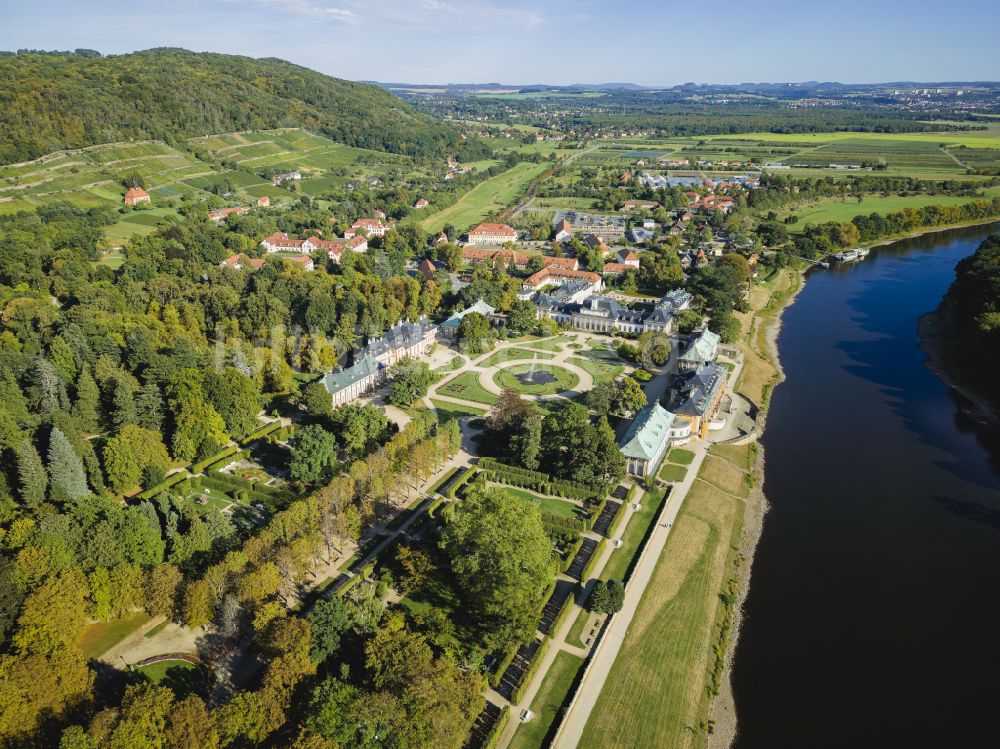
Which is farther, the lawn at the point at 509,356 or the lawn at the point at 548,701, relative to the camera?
the lawn at the point at 509,356

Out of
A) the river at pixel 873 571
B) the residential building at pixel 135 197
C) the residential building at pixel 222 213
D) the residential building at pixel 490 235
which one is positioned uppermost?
the residential building at pixel 135 197

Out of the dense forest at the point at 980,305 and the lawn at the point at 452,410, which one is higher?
the dense forest at the point at 980,305

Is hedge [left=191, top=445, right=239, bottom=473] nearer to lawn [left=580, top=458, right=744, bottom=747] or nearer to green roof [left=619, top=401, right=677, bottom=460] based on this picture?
green roof [left=619, top=401, right=677, bottom=460]

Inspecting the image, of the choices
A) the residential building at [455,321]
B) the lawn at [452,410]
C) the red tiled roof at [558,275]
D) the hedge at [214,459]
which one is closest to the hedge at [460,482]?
the lawn at [452,410]

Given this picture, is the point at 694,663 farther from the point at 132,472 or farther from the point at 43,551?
the point at 132,472

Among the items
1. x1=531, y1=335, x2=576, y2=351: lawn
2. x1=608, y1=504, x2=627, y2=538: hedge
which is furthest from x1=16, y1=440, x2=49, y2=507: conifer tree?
x1=531, y1=335, x2=576, y2=351: lawn

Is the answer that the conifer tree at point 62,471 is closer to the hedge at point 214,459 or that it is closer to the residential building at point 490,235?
the hedge at point 214,459

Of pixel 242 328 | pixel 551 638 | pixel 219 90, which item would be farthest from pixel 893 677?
pixel 219 90
